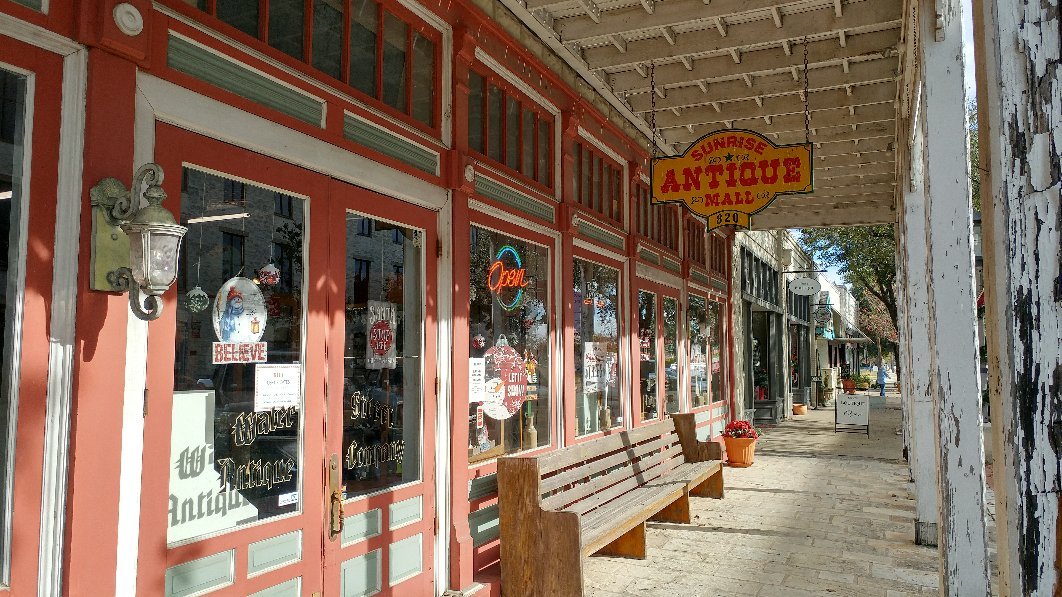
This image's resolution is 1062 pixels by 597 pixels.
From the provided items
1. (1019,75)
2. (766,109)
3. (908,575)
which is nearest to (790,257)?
(766,109)

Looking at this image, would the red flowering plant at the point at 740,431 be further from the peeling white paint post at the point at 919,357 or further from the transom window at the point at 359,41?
the transom window at the point at 359,41

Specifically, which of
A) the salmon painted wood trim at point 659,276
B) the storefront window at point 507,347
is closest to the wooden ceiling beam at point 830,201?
the salmon painted wood trim at point 659,276

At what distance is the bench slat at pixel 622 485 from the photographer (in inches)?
236

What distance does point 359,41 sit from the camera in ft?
16.0

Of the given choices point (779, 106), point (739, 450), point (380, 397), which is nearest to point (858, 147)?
point (779, 106)

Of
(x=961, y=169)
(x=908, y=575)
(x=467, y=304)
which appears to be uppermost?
(x=961, y=169)

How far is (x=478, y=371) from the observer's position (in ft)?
19.6

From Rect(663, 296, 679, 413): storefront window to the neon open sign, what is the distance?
4.39 metres

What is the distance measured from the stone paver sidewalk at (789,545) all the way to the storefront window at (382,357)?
2027 mm

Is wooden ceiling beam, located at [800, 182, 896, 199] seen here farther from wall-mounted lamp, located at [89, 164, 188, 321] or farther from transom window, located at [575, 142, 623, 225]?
wall-mounted lamp, located at [89, 164, 188, 321]

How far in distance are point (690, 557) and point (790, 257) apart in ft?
63.2

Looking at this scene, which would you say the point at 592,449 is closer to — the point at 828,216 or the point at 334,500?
the point at 334,500

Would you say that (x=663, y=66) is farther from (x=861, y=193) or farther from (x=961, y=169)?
(x=861, y=193)

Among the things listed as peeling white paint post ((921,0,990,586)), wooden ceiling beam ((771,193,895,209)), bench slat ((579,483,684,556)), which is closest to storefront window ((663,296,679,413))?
bench slat ((579,483,684,556))
